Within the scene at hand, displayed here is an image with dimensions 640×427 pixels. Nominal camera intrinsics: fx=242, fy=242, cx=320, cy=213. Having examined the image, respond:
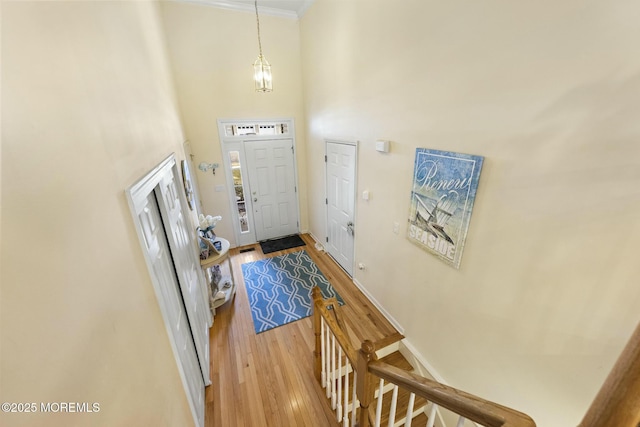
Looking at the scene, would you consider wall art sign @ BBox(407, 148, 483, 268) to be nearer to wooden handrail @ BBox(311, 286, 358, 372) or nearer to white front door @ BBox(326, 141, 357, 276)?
wooden handrail @ BBox(311, 286, 358, 372)

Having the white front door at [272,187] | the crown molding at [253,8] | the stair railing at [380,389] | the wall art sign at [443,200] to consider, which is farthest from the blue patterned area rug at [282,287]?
the crown molding at [253,8]

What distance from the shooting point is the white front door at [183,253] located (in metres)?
1.89

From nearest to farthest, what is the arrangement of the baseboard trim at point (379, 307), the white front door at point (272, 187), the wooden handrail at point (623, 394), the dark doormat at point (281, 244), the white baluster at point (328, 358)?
the wooden handrail at point (623, 394)
the white baluster at point (328, 358)
the baseboard trim at point (379, 307)
the white front door at point (272, 187)
the dark doormat at point (281, 244)

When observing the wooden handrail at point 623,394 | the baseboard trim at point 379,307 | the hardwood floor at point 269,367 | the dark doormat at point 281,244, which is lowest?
the hardwood floor at point 269,367

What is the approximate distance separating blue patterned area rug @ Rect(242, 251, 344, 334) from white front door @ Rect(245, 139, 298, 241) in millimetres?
822

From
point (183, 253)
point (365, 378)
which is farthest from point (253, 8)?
point (365, 378)

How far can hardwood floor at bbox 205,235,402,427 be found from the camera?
7.17 feet

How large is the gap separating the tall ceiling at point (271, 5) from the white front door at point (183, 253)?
3.03 m

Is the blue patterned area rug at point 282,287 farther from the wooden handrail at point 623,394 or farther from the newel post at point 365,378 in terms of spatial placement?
the wooden handrail at point 623,394

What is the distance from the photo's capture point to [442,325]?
88.0 inches

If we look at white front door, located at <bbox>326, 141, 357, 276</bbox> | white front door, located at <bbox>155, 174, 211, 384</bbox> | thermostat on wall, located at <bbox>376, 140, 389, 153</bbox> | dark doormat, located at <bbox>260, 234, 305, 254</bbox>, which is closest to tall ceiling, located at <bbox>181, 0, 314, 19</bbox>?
white front door, located at <bbox>326, 141, 357, 276</bbox>

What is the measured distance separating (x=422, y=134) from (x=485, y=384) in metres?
2.09

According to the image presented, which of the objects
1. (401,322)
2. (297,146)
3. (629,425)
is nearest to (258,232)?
(297,146)

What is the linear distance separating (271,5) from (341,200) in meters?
3.25
